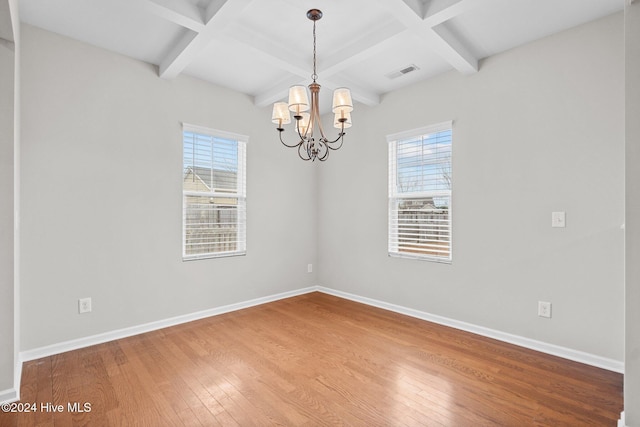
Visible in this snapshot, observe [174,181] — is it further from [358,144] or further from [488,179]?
[488,179]

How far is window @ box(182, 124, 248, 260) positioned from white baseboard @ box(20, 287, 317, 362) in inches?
25.5

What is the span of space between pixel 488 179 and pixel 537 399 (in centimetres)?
189

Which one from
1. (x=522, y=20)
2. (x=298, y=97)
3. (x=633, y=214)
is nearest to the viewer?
(x=633, y=214)

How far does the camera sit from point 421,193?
3.71 m

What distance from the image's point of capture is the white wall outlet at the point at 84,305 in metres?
2.89

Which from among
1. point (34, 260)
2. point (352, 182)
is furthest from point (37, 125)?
point (352, 182)

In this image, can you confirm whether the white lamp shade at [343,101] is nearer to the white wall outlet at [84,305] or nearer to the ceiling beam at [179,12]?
the ceiling beam at [179,12]

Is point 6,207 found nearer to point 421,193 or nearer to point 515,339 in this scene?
point 421,193

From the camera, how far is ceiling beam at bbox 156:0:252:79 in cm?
228

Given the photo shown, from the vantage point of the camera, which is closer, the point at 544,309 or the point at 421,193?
the point at 544,309

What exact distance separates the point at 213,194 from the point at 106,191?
1080 mm

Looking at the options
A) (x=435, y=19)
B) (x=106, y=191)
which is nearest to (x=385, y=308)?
(x=435, y=19)

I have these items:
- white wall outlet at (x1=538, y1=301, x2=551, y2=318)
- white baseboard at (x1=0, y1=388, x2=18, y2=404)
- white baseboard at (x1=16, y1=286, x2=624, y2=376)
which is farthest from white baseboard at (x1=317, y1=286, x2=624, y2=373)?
white baseboard at (x1=0, y1=388, x2=18, y2=404)

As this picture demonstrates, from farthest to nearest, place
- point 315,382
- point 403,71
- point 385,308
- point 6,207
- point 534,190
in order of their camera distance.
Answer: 1. point 385,308
2. point 403,71
3. point 534,190
4. point 315,382
5. point 6,207
